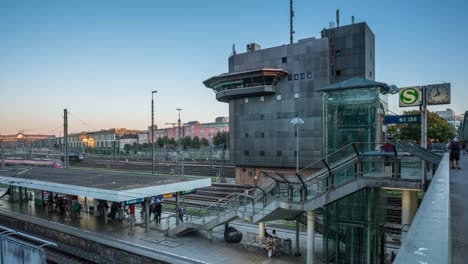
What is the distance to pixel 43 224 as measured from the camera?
22.2 metres

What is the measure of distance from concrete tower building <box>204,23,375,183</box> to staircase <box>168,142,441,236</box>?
775 inches

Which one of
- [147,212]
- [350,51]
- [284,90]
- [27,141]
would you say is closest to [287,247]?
[147,212]

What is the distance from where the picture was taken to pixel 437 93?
46.3ft

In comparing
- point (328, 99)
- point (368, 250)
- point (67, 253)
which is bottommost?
point (67, 253)

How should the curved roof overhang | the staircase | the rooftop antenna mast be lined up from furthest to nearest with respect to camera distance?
the rooftop antenna mast, the curved roof overhang, the staircase

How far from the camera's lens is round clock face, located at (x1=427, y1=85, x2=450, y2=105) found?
1402 centimetres

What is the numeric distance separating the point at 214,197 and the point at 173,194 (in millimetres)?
10085

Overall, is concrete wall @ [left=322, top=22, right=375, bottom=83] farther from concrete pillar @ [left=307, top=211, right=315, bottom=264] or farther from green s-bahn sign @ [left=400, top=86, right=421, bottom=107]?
concrete pillar @ [left=307, top=211, right=315, bottom=264]

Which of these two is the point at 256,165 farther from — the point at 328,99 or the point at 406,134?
the point at 406,134

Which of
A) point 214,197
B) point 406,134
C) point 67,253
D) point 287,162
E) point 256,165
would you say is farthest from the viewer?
point 406,134

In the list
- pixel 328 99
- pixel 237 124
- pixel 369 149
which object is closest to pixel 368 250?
pixel 369 149

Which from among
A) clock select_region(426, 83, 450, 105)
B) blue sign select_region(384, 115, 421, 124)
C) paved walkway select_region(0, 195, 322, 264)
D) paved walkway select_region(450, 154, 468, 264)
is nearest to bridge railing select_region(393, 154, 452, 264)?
paved walkway select_region(450, 154, 468, 264)

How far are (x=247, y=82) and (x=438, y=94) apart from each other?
26281mm

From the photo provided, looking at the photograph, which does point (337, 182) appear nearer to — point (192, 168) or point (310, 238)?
point (310, 238)
